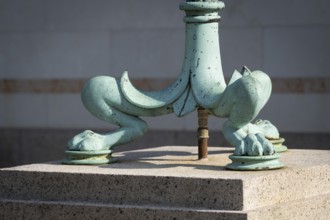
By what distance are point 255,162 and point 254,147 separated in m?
0.08

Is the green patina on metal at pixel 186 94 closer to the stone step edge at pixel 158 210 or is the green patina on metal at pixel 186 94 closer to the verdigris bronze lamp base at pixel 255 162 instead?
the verdigris bronze lamp base at pixel 255 162

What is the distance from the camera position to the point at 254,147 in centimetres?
745

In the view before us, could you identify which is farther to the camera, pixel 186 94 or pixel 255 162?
pixel 186 94

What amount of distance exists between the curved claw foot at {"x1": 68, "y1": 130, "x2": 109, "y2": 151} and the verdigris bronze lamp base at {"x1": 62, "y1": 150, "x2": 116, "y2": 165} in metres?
0.03

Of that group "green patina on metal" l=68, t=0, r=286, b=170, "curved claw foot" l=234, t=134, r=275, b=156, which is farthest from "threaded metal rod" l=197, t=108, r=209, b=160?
"curved claw foot" l=234, t=134, r=275, b=156

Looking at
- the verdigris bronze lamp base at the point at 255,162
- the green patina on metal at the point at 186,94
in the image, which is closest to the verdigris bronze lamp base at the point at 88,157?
the green patina on metal at the point at 186,94

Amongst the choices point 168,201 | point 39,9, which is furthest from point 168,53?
point 168,201

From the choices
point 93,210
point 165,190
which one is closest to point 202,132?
point 165,190

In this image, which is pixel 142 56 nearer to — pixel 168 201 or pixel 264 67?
pixel 264 67

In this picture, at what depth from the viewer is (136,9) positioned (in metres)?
13.7

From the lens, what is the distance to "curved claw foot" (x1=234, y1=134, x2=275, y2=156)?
24.5 feet

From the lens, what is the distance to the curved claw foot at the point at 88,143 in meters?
7.91

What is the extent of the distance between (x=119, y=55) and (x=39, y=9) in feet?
3.40

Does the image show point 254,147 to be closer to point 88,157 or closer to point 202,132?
point 202,132
